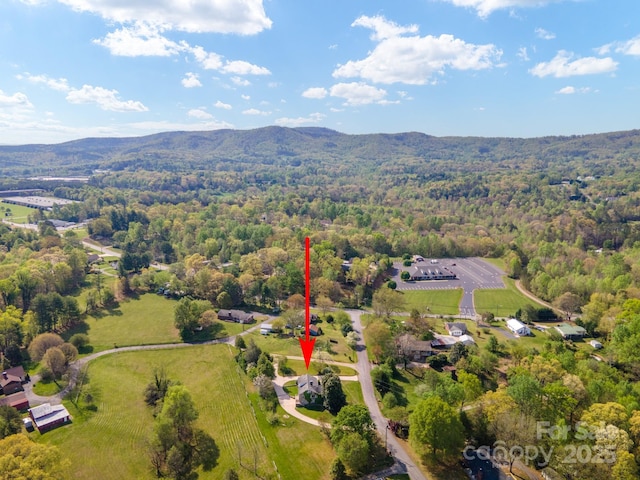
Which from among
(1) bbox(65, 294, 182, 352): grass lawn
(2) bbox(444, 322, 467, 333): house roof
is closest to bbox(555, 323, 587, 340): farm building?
(2) bbox(444, 322, 467, 333): house roof

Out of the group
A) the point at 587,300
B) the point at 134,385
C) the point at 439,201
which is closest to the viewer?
the point at 134,385

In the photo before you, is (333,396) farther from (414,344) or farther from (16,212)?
(16,212)

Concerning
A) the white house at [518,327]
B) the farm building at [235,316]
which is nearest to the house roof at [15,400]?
the farm building at [235,316]

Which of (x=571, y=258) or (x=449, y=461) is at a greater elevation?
(x=571, y=258)

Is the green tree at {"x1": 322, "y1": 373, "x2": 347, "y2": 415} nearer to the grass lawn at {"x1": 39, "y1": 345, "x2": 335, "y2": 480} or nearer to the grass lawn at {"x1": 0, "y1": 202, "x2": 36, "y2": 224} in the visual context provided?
the grass lawn at {"x1": 39, "y1": 345, "x2": 335, "y2": 480}

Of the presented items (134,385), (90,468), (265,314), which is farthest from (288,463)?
(265,314)

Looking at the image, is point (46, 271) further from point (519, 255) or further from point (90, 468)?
point (519, 255)
